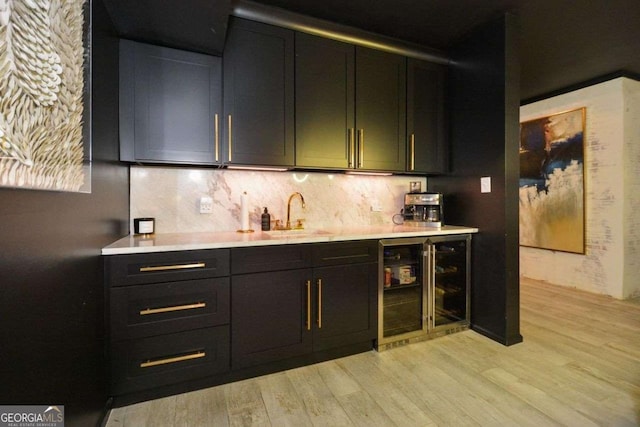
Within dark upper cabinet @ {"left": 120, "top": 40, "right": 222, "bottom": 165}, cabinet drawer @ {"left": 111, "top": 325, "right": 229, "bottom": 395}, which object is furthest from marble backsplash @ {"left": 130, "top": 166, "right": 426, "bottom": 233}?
cabinet drawer @ {"left": 111, "top": 325, "right": 229, "bottom": 395}

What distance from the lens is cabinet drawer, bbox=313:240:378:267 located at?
1.99 meters

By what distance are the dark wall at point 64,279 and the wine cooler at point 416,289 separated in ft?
5.83

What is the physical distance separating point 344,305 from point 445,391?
2.64ft

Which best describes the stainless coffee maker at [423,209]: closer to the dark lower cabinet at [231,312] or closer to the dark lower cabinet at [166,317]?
the dark lower cabinet at [231,312]

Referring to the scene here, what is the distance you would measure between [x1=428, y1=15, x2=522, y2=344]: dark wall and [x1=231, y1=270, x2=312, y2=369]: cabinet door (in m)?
1.62

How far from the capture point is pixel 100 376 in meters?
1.43

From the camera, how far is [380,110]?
257cm

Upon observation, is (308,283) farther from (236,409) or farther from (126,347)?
(126,347)

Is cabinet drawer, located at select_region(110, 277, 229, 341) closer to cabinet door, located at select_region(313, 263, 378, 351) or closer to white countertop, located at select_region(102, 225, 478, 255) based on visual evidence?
white countertop, located at select_region(102, 225, 478, 255)

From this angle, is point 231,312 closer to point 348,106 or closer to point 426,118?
point 348,106

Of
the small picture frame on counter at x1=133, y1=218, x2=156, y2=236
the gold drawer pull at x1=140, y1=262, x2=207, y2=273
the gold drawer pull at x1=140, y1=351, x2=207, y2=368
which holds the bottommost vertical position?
the gold drawer pull at x1=140, y1=351, x2=207, y2=368

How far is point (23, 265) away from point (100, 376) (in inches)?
38.0

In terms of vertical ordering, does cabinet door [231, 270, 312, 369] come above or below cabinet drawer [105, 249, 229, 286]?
below

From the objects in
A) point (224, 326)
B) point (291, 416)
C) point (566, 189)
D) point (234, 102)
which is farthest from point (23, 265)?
point (566, 189)
